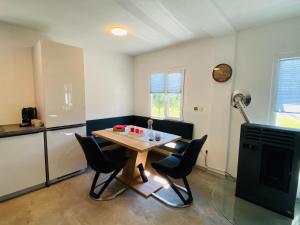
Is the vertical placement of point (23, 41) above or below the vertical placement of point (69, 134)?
above

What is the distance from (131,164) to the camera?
274 cm

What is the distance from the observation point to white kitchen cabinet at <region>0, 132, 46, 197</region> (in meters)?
2.14

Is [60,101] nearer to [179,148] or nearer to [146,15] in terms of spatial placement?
[146,15]

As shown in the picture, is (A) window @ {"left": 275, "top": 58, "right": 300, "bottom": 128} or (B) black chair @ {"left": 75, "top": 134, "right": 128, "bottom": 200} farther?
(A) window @ {"left": 275, "top": 58, "right": 300, "bottom": 128}

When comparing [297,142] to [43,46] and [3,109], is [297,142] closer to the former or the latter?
[43,46]

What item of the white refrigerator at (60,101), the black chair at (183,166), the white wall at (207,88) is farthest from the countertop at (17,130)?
the white wall at (207,88)

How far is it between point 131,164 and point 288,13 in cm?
308

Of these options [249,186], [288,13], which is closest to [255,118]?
[249,186]

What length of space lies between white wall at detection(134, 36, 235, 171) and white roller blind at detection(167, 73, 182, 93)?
16 centimetres

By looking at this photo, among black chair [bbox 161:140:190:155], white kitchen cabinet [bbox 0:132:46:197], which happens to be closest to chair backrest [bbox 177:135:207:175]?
black chair [bbox 161:140:190:155]

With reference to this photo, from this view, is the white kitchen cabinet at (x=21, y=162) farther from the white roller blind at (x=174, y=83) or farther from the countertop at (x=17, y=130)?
the white roller blind at (x=174, y=83)

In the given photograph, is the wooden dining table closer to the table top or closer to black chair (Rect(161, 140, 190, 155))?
the table top

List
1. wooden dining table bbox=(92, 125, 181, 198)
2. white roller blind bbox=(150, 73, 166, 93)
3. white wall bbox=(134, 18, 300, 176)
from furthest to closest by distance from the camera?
white roller blind bbox=(150, 73, 166, 93), white wall bbox=(134, 18, 300, 176), wooden dining table bbox=(92, 125, 181, 198)

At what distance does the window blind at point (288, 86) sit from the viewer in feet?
7.24
